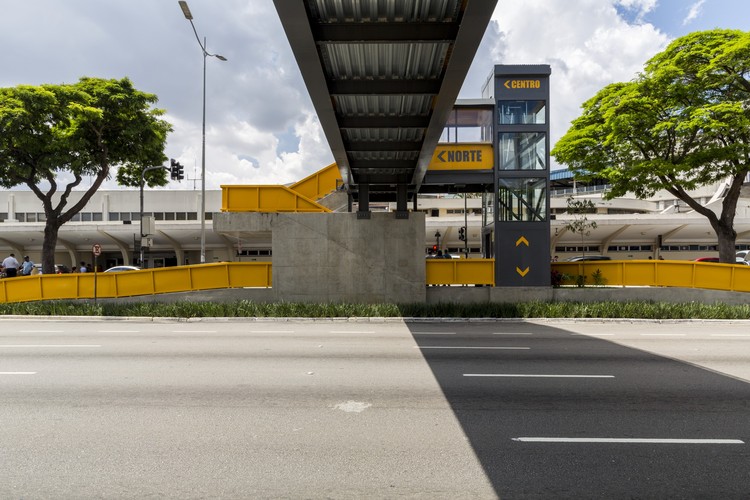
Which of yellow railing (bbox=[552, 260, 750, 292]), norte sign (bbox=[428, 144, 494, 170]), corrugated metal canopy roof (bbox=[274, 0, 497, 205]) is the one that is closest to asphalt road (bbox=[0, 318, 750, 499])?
corrugated metal canopy roof (bbox=[274, 0, 497, 205])

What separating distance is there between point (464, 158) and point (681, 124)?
9350 mm

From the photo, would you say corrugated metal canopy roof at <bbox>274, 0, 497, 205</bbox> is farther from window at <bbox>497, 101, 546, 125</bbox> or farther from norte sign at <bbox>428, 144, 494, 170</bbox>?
window at <bbox>497, 101, 546, 125</bbox>

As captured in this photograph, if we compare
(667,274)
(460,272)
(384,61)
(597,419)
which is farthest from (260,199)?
(667,274)

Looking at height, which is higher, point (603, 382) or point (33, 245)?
point (33, 245)

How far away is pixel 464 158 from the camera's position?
1800cm

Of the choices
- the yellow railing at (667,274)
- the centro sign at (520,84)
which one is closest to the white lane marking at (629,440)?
the yellow railing at (667,274)

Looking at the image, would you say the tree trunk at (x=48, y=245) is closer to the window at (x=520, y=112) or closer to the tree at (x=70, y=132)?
the tree at (x=70, y=132)

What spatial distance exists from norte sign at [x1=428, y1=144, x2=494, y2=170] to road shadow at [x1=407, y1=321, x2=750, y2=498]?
10.1 metres

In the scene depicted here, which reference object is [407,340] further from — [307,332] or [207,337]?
[207,337]

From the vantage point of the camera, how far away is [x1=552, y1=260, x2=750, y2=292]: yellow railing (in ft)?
56.7

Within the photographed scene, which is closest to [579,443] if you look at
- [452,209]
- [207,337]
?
[207,337]

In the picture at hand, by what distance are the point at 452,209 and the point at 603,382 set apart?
→ 51.3 meters

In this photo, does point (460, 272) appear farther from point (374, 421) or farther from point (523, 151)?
point (374, 421)

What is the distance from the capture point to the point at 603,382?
6.99 metres
